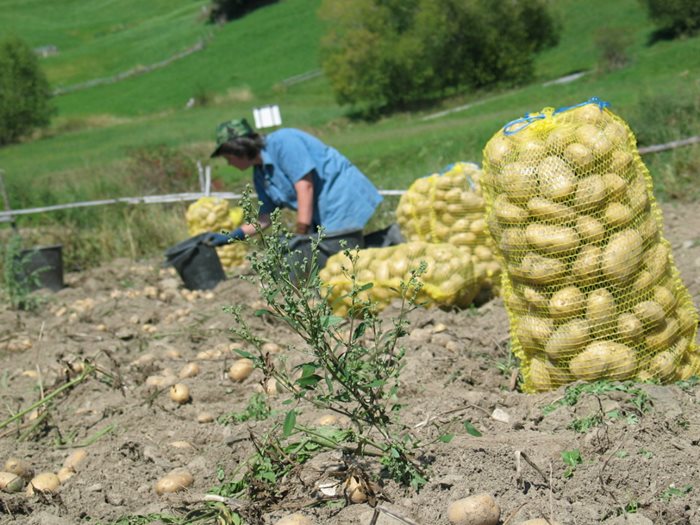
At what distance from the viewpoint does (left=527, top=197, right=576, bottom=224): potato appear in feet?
10.7

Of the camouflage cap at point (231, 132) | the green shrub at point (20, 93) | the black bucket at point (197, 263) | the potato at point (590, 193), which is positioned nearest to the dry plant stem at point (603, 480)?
the potato at point (590, 193)

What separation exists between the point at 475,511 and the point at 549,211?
1.39m

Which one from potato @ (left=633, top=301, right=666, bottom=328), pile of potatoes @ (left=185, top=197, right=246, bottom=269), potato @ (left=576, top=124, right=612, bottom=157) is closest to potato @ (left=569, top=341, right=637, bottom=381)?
potato @ (left=633, top=301, right=666, bottom=328)

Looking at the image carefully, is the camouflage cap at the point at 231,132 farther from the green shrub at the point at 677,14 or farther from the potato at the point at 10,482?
the green shrub at the point at 677,14

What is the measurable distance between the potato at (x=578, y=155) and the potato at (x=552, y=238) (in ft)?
0.81

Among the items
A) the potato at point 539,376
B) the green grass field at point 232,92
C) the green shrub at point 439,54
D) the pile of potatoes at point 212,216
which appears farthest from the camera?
Answer: the green shrub at point 439,54

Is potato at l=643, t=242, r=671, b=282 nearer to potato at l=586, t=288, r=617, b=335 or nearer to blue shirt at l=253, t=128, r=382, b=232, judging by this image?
potato at l=586, t=288, r=617, b=335

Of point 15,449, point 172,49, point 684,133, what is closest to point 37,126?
point 172,49

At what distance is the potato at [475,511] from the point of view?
227 cm

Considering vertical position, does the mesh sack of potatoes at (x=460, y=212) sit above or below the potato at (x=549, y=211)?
below

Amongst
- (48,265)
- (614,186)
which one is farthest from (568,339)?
(48,265)

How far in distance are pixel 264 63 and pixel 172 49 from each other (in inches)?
497

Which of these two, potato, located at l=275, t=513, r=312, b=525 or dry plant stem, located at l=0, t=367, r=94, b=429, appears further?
dry plant stem, located at l=0, t=367, r=94, b=429

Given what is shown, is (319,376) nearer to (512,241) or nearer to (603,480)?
(603,480)
